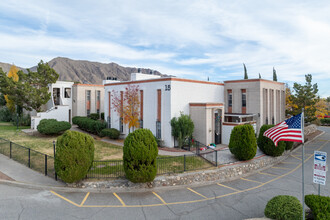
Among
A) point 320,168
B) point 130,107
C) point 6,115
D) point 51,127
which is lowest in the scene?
point 320,168

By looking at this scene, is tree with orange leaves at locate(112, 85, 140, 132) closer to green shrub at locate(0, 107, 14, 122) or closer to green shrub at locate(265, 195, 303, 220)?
green shrub at locate(265, 195, 303, 220)

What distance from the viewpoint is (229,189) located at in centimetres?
1306

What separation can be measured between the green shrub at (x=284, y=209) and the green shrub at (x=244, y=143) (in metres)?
8.05

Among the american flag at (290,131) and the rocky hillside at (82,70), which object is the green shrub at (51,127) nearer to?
the american flag at (290,131)

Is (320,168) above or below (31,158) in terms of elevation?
above

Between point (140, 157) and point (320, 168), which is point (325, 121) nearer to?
point (320, 168)

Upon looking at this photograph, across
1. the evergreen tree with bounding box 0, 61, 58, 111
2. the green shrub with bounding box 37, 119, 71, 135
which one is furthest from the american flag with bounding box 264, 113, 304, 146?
the evergreen tree with bounding box 0, 61, 58, 111

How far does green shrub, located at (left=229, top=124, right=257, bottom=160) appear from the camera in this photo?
16.7 m

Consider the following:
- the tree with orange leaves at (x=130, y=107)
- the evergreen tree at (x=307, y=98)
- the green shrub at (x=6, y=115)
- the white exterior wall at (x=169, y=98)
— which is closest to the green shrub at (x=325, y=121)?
the evergreen tree at (x=307, y=98)

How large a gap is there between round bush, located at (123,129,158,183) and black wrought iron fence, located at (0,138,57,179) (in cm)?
493

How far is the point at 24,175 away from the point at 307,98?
35.7 meters

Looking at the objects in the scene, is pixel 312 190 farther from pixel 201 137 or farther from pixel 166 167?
pixel 201 137

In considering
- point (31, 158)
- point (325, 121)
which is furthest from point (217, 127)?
point (325, 121)

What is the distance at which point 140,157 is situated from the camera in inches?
468
